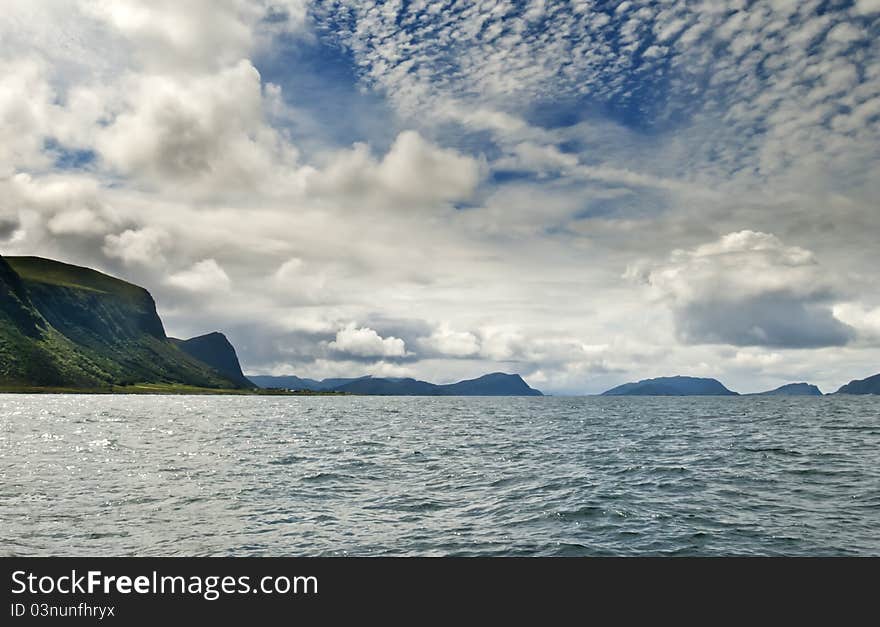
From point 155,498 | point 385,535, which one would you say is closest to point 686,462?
point 385,535

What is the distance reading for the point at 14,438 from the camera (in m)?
79.2

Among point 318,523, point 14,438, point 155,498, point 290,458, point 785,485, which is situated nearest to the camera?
point 318,523

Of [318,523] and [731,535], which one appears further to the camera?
[318,523]

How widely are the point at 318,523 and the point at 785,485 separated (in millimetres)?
32804
